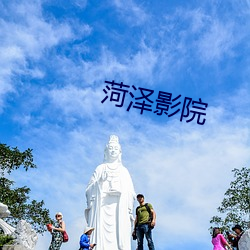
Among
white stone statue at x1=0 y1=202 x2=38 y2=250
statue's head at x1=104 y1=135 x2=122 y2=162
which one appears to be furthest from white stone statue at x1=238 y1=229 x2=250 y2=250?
statue's head at x1=104 y1=135 x2=122 y2=162

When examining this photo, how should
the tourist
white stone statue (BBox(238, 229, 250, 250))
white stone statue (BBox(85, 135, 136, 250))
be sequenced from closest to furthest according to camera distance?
white stone statue (BBox(238, 229, 250, 250))
the tourist
white stone statue (BBox(85, 135, 136, 250))

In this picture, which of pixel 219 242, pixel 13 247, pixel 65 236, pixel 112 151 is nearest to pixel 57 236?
pixel 65 236

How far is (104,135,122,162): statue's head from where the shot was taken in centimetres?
1480

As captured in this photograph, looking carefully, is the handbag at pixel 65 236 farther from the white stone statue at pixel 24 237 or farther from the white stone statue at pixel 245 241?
the white stone statue at pixel 245 241

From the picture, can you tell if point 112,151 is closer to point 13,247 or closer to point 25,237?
point 25,237

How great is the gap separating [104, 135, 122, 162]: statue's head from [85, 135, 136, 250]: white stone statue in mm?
281

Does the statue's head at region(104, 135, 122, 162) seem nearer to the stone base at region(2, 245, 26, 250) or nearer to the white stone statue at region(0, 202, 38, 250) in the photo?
the white stone statue at region(0, 202, 38, 250)

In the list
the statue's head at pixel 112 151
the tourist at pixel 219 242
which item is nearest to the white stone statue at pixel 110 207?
the statue's head at pixel 112 151

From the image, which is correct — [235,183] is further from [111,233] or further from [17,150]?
[17,150]

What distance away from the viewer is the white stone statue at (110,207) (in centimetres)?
1374

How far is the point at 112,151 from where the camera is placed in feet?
48.6

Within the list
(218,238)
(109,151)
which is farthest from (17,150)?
(218,238)

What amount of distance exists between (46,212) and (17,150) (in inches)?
126

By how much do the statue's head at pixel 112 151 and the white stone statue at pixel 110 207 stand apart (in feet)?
0.92
